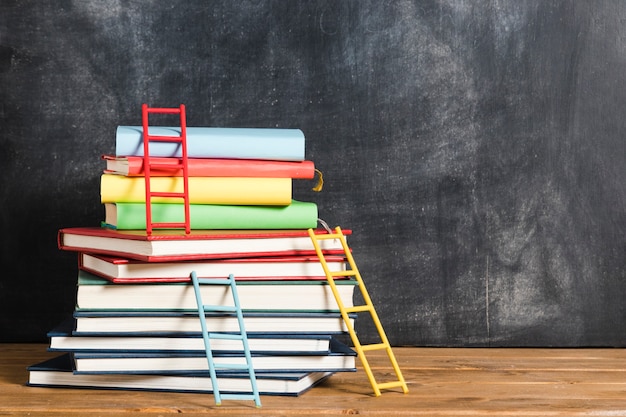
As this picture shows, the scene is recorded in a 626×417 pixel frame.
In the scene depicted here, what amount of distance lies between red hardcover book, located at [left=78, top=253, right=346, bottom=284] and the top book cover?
0.81 feet

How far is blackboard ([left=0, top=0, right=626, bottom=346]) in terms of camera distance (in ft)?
7.80

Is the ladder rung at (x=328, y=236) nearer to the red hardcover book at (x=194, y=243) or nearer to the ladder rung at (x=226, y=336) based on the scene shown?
the red hardcover book at (x=194, y=243)

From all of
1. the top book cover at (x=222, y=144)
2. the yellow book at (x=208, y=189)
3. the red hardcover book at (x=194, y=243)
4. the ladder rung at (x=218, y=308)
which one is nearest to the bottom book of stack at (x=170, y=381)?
the ladder rung at (x=218, y=308)

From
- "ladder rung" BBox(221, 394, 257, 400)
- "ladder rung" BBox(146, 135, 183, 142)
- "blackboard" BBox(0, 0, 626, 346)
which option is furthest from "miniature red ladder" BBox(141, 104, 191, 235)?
"blackboard" BBox(0, 0, 626, 346)

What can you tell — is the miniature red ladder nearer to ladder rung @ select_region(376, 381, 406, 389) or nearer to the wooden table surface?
the wooden table surface

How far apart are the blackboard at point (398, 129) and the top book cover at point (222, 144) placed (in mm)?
422

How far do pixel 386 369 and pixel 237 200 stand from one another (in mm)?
572

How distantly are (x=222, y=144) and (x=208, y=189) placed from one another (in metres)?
0.11

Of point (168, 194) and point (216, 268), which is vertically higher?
point (168, 194)

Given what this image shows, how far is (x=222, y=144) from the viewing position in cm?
195

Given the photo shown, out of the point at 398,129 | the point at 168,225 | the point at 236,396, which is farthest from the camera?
the point at 398,129

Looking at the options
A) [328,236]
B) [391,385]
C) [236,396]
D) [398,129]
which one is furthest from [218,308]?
[398,129]

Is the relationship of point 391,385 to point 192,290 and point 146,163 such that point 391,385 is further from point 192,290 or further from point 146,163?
point 146,163

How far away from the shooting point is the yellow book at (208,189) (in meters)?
1.90
